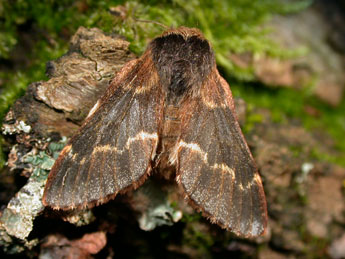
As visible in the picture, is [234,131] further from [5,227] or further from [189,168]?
[5,227]

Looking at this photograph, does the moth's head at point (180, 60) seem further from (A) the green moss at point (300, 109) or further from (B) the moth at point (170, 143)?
(A) the green moss at point (300, 109)

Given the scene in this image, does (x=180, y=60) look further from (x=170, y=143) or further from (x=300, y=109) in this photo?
(x=300, y=109)

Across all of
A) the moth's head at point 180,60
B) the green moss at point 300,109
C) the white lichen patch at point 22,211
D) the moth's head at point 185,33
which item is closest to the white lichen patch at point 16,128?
the white lichen patch at point 22,211

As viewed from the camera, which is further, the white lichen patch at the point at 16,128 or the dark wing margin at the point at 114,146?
the white lichen patch at the point at 16,128

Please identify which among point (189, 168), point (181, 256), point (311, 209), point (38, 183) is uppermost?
point (38, 183)

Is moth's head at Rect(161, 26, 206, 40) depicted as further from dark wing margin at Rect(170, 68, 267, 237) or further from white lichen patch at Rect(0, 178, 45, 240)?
white lichen patch at Rect(0, 178, 45, 240)

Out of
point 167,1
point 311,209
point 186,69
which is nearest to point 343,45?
point 311,209

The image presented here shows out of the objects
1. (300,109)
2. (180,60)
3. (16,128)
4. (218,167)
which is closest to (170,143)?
(218,167)

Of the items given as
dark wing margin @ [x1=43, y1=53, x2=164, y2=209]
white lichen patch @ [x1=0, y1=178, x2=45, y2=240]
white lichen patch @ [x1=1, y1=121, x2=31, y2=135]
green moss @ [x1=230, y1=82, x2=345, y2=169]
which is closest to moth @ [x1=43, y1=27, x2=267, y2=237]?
dark wing margin @ [x1=43, y1=53, x2=164, y2=209]
